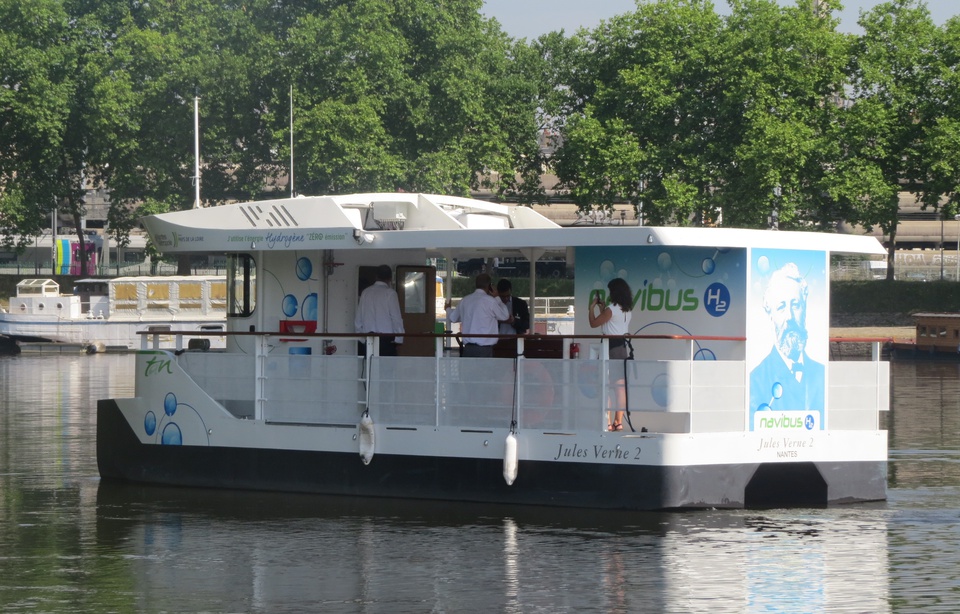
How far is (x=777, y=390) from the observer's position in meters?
15.2

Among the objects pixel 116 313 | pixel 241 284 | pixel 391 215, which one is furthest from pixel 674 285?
pixel 116 313

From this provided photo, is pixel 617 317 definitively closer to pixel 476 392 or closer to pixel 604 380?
pixel 604 380

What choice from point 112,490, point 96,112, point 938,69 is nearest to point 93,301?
point 96,112

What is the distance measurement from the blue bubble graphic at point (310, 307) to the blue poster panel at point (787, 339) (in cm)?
520

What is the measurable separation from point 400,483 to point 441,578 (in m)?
3.89

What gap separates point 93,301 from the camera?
2186 inches

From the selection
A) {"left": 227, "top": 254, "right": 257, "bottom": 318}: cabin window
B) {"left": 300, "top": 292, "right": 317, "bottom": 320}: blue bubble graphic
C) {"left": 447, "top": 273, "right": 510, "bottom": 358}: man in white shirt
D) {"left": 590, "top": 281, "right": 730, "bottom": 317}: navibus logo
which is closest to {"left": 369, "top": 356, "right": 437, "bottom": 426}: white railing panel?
{"left": 447, "top": 273, "right": 510, "bottom": 358}: man in white shirt

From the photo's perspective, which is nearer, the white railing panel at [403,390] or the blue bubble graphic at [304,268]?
the white railing panel at [403,390]

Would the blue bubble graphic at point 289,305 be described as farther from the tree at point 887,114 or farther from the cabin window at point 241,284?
the tree at point 887,114

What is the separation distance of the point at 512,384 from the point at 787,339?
295 centimetres

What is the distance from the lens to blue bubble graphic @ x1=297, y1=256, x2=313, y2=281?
17250 millimetres

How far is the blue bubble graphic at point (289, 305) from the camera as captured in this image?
56.9 ft

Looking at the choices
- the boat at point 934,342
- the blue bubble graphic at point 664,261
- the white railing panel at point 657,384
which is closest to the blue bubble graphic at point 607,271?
the blue bubble graphic at point 664,261

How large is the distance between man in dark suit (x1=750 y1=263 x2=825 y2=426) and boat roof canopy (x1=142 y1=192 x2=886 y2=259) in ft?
1.41
